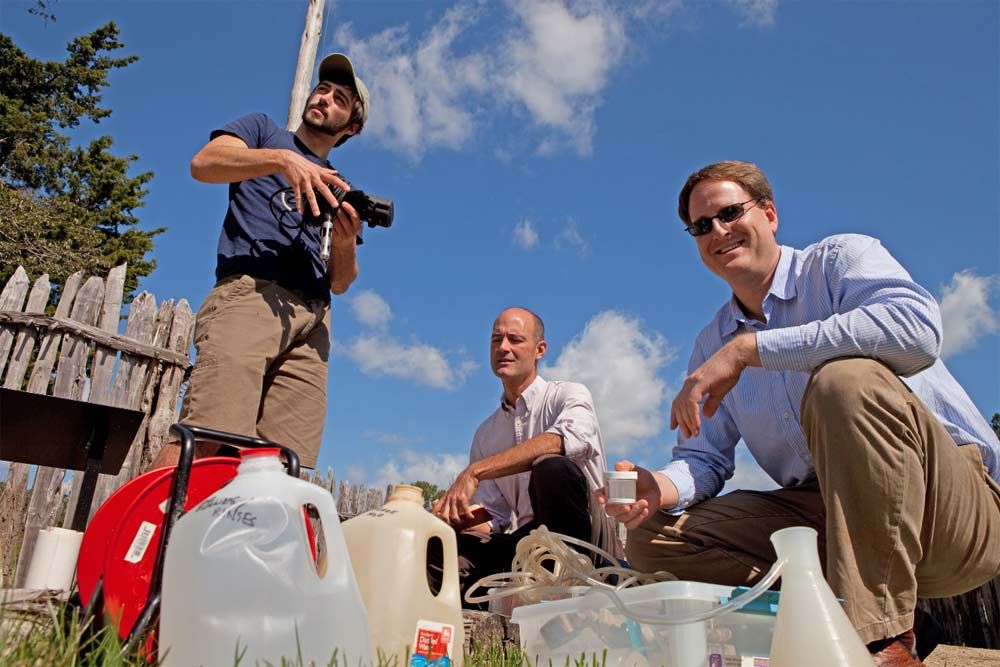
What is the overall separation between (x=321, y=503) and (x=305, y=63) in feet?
19.2

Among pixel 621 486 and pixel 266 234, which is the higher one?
pixel 266 234

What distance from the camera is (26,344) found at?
17.7ft

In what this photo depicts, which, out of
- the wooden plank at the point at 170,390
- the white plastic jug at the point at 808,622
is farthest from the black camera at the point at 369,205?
the wooden plank at the point at 170,390

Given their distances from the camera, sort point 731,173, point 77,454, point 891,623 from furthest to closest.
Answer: point 77,454 → point 731,173 → point 891,623

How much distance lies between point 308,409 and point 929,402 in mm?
2342

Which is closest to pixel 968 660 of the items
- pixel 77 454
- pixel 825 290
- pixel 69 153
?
pixel 825 290

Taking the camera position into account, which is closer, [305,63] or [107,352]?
[107,352]

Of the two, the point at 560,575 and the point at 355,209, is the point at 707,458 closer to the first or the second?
the point at 560,575

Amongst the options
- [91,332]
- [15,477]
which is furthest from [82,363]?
[15,477]

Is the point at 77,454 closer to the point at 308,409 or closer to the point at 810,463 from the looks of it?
the point at 308,409

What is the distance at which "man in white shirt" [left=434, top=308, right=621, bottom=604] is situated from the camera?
3.11 m

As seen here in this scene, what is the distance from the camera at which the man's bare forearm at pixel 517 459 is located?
10.9 feet

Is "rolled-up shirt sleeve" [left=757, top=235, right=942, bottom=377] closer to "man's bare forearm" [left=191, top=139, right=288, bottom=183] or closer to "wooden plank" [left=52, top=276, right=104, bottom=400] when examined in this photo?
"man's bare forearm" [left=191, top=139, right=288, bottom=183]

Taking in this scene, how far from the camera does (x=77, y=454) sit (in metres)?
3.15
